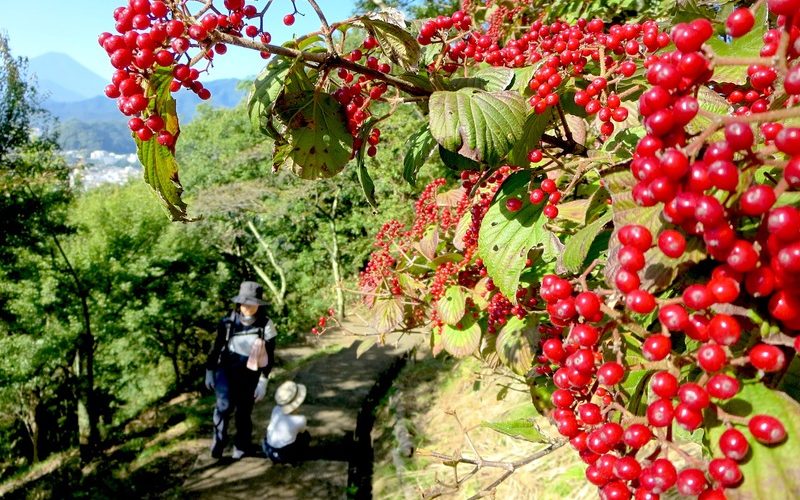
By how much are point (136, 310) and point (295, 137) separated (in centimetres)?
1404

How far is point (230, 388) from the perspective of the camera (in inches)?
232

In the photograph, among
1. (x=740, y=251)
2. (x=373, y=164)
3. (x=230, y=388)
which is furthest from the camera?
(x=373, y=164)

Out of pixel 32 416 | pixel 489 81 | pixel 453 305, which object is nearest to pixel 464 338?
pixel 453 305

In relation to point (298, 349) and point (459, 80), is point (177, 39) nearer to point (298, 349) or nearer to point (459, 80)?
point (459, 80)

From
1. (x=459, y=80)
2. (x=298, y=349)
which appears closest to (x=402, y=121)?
(x=298, y=349)

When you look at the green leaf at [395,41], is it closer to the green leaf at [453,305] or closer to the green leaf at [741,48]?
the green leaf at [741,48]

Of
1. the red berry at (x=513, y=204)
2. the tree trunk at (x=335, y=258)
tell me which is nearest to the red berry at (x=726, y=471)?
the red berry at (x=513, y=204)

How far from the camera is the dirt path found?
5461 mm

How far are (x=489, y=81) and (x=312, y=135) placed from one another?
0.49 m

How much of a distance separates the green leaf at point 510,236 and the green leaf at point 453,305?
4.51 ft

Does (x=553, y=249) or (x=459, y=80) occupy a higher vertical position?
(x=459, y=80)

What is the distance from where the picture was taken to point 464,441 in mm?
4793

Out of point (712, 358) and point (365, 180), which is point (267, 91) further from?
point (712, 358)

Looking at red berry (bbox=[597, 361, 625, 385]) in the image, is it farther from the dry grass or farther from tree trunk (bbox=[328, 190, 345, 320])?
tree trunk (bbox=[328, 190, 345, 320])
